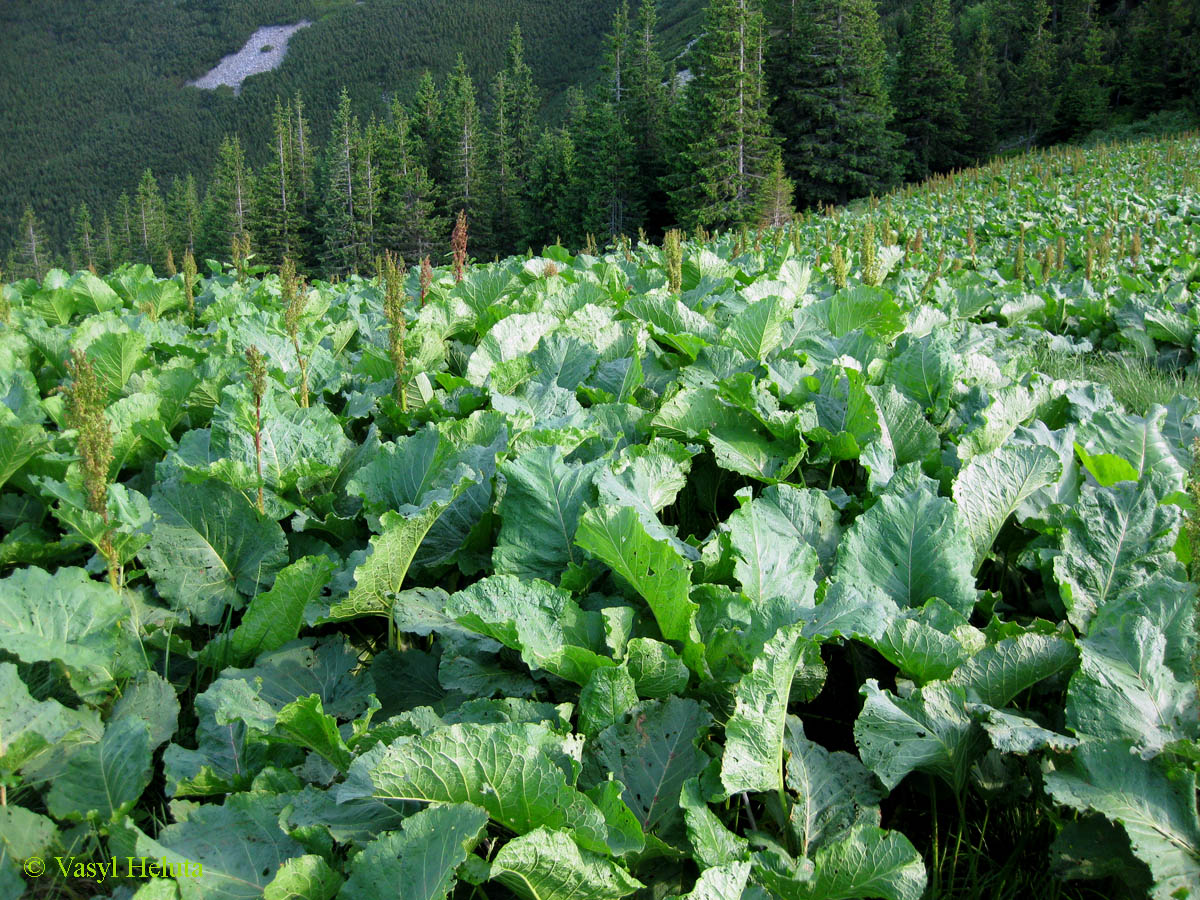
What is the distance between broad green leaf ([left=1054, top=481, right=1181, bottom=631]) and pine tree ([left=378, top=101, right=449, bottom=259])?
2182 inches

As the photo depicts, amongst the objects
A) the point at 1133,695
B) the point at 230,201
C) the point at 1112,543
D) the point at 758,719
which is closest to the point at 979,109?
the point at 1112,543

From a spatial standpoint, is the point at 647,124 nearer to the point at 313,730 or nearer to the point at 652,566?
the point at 652,566

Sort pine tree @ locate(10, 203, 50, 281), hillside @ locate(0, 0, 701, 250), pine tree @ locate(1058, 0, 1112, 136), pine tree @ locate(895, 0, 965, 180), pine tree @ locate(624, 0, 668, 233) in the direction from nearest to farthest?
pine tree @ locate(1058, 0, 1112, 136)
pine tree @ locate(895, 0, 965, 180)
pine tree @ locate(624, 0, 668, 233)
pine tree @ locate(10, 203, 50, 281)
hillside @ locate(0, 0, 701, 250)

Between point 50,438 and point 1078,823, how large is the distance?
2424mm

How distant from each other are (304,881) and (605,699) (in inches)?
19.1

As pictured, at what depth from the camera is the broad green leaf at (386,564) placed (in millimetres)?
1438

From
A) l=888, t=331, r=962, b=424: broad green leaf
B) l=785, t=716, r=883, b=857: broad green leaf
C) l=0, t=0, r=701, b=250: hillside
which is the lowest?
l=785, t=716, r=883, b=857: broad green leaf

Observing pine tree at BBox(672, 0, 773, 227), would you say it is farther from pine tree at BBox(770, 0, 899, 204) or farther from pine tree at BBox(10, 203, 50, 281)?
pine tree at BBox(10, 203, 50, 281)

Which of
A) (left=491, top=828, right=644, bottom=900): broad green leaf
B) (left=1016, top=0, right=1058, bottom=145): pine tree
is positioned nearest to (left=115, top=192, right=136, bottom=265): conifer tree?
(left=1016, top=0, right=1058, bottom=145): pine tree

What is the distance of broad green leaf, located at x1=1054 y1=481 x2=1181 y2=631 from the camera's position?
57.2 inches

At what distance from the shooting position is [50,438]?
6.70 ft

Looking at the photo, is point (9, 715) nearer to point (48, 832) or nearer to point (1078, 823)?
point (48, 832)

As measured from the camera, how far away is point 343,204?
5712 cm

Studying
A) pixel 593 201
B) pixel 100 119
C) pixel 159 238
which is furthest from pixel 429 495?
pixel 100 119
